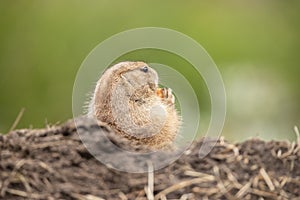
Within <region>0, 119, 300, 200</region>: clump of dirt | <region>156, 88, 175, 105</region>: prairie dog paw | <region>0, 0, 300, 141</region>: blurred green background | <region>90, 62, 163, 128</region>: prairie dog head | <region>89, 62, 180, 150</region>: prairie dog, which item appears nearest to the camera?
<region>0, 119, 300, 200</region>: clump of dirt

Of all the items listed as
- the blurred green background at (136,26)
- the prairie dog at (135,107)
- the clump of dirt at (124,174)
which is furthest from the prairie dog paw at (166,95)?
the blurred green background at (136,26)

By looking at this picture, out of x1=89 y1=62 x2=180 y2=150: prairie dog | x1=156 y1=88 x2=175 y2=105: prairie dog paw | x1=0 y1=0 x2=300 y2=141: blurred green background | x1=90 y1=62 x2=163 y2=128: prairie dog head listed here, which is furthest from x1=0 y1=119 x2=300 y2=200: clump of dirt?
x1=0 y1=0 x2=300 y2=141: blurred green background

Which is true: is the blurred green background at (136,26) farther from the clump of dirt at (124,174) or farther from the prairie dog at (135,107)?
the clump of dirt at (124,174)

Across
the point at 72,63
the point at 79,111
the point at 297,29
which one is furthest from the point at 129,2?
the point at 79,111

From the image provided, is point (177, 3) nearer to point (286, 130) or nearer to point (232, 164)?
point (286, 130)

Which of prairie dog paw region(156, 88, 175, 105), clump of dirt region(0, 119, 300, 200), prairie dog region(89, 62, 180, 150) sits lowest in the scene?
clump of dirt region(0, 119, 300, 200)

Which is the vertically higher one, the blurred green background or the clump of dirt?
the blurred green background

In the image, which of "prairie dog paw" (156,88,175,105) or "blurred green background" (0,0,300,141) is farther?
"blurred green background" (0,0,300,141)

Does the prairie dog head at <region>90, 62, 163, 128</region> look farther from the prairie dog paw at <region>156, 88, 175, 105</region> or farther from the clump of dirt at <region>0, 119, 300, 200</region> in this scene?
the clump of dirt at <region>0, 119, 300, 200</region>
